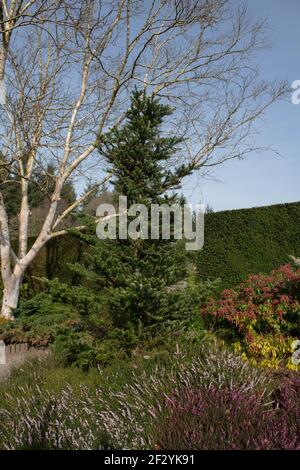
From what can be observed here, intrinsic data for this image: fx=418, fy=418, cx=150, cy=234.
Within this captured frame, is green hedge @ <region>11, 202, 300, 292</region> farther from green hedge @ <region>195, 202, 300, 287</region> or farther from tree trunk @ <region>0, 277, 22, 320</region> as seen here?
tree trunk @ <region>0, 277, 22, 320</region>

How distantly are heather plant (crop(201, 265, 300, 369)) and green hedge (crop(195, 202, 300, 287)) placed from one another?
0.96 meters

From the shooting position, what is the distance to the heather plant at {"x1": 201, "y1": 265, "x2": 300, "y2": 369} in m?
5.89

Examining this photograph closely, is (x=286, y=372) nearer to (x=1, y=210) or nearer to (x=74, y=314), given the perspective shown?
(x=74, y=314)

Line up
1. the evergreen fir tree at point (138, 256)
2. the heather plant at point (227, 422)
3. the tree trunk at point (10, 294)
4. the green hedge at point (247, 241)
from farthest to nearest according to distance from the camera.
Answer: the tree trunk at point (10, 294) < the green hedge at point (247, 241) < the evergreen fir tree at point (138, 256) < the heather plant at point (227, 422)

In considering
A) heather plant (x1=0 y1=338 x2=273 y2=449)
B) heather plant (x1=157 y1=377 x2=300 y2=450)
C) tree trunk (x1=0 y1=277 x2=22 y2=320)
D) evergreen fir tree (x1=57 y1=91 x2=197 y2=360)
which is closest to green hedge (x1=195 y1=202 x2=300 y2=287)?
evergreen fir tree (x1=57 y1=91 x2=197 y2=360)

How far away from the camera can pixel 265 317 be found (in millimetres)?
5977

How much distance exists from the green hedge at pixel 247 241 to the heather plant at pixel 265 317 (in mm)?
958

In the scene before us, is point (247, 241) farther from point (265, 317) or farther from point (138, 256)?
point (138, 256)

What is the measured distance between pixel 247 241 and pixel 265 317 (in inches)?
85.2

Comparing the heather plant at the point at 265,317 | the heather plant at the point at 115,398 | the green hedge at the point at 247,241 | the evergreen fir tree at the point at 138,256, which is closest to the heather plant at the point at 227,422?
the heather plant at the point at 115,398

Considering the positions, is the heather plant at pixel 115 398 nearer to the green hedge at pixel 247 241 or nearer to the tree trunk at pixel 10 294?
the green hedge at pixel 247 241

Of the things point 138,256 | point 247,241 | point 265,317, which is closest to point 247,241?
point 247,241

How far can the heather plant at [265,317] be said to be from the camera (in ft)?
19.3

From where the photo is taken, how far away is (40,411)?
11.0ft
